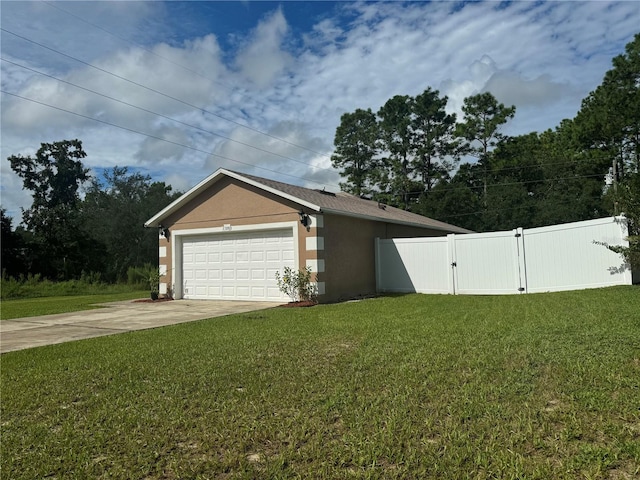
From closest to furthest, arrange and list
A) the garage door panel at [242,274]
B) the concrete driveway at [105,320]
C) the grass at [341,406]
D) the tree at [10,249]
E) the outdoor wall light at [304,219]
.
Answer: the grass at [341,406] < the concrete driveway at [105,320] < the outdoor wall light at [304,219] < the garage door panel at [242,274] < the tree at [10,249]

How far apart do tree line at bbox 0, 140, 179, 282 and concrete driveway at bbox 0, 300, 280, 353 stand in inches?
542

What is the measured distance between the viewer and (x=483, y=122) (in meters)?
38.9

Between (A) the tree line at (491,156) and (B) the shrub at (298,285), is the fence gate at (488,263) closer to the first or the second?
(B) the shrub at (298,285)

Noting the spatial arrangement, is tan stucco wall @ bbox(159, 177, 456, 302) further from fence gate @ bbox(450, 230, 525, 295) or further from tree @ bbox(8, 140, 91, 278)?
tree @ bbox(8, 140, 91, 278)

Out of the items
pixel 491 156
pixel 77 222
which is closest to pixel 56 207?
pixel 77 222

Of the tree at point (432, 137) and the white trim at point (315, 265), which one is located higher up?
the tree at point (432, 137)

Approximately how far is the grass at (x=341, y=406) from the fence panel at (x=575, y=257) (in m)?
5.48

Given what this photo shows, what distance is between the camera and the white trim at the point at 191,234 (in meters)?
13.4

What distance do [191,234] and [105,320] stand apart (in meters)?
5.44

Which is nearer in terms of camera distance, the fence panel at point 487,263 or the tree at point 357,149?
the fence panel at point 487,263

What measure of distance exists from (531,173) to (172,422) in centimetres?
3821

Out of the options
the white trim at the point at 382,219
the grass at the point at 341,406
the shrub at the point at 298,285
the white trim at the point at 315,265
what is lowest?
the grass at the point at 341,406

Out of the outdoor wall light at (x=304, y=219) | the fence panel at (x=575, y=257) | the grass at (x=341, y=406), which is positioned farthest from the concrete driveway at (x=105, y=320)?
the fence panel at (x=575, y=257)

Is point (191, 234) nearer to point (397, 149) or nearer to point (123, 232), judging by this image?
point (123, 232)
